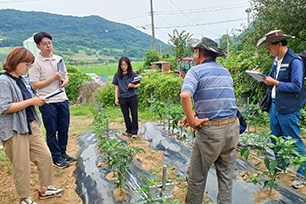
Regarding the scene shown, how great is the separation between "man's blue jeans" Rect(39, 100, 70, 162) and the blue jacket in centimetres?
280

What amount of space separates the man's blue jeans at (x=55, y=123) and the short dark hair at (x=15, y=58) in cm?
101

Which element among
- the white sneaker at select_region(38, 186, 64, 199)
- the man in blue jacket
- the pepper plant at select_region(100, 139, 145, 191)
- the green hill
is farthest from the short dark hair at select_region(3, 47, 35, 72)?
the green hill

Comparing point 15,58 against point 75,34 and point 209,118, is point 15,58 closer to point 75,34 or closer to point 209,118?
point 209,118

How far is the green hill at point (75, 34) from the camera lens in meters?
64.4

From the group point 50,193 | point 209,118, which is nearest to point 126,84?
point 50,193

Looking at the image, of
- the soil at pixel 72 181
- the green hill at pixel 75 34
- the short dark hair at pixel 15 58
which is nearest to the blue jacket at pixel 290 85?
the soil at pixel 72 181

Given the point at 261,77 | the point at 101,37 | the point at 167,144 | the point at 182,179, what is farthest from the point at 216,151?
the point at 101,37

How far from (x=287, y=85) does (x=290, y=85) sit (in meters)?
0.03

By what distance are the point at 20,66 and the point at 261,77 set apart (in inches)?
103

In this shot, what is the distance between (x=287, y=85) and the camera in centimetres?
267

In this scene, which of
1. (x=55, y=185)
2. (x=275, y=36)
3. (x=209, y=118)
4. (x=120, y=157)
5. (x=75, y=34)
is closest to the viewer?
(x=209, y=118)

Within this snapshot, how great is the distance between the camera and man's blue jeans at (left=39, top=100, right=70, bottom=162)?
3332 millimetres

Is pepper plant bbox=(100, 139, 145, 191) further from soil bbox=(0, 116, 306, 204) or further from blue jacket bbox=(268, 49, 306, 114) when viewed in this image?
blue jacket bbox=(268, 49, 306, 114)

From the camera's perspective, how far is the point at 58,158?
3.61 m
